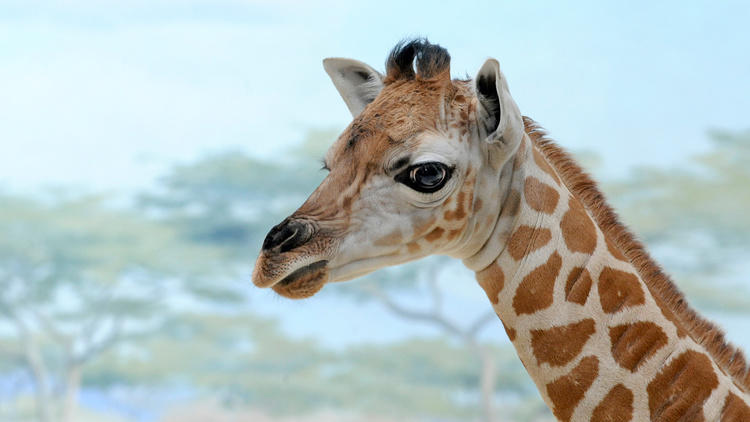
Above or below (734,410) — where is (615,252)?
above

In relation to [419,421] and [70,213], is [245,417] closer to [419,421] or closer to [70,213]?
[419,421]

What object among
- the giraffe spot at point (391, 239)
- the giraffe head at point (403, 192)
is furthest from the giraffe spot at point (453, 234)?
the giraffe spot at point (391, 239)

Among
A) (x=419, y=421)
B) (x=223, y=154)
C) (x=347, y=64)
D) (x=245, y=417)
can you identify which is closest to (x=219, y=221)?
(x=223, y=154)

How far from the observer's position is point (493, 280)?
1963mm

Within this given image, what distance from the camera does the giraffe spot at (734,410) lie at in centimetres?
182

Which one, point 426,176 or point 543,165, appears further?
point 543,165

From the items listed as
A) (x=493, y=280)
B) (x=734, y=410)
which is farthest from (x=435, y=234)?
(x=734, y=410)

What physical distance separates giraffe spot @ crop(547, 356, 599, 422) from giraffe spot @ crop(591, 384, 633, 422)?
4 centimetres

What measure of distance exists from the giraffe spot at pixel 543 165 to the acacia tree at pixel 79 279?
41.7 feet

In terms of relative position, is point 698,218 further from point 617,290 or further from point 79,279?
point 617,290

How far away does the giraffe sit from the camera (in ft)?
6.05

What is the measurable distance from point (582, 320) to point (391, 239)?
43 cm

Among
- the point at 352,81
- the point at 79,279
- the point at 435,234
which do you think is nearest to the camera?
the point at 435,234

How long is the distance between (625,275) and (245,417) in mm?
12169
